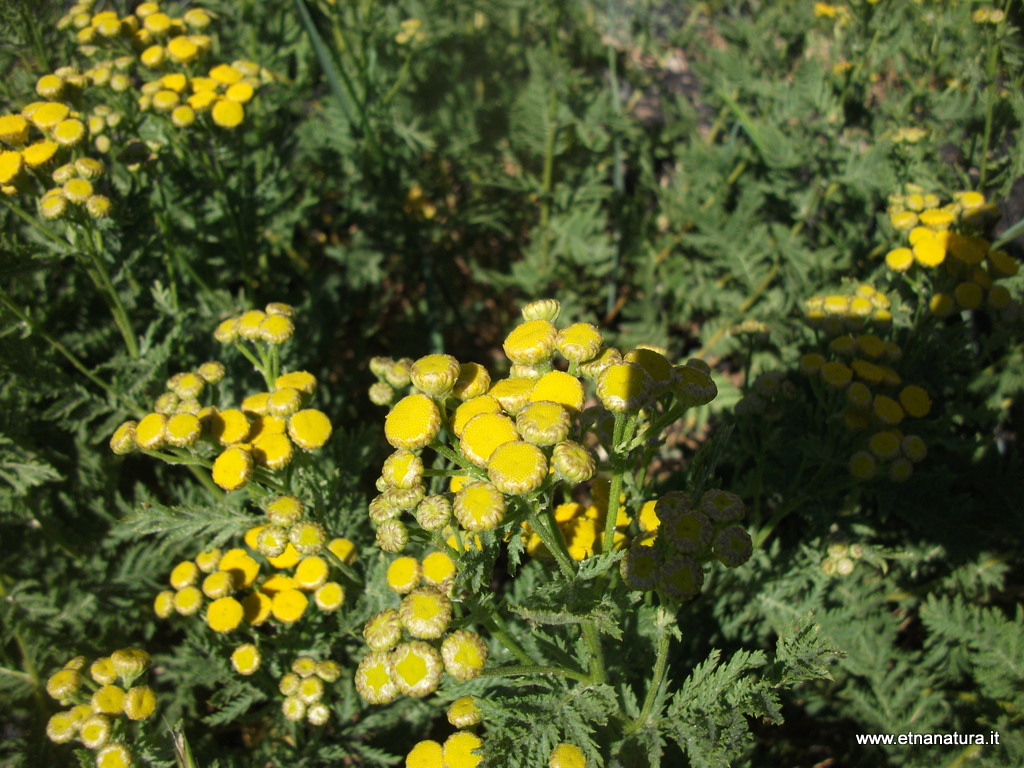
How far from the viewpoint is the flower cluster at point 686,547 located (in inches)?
57.6

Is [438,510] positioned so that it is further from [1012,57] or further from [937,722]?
[1012,57]

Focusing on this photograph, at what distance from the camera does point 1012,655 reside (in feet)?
7.23

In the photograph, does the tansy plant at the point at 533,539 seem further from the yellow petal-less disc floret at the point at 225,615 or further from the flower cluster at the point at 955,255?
the flower cluster at the point at 955,255

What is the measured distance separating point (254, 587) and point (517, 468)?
127 centimetres

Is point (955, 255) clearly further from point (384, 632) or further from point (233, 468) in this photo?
point (233, 468)

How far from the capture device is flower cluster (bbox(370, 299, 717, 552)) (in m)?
1.37

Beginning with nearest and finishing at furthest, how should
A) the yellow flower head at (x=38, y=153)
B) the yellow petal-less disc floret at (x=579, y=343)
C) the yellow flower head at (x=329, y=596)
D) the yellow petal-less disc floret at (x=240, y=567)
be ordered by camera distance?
the yellow petal-less disc floret at (x=579, y=343), the yellow flower head at (x=329, y=596), the yellow petal-less disc floret at (x=240, y=567), the yellow flower head at (x=38, y=153)

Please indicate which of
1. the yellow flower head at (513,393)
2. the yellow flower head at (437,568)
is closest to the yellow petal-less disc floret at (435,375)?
the yellow flower head at (513,393)

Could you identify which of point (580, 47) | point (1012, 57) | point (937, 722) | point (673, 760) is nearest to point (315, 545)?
point (673, 760)

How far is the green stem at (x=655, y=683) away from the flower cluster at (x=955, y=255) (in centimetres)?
168

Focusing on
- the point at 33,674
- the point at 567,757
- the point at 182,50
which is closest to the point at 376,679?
the point at 567,757

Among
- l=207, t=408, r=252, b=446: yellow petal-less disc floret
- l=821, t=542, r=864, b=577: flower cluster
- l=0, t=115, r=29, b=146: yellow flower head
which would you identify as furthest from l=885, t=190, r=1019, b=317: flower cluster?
l=0, t=115, r=29, b=146: yellow flower head

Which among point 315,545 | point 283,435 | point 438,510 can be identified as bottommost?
point 315,545

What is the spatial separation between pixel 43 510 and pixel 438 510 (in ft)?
6.58
